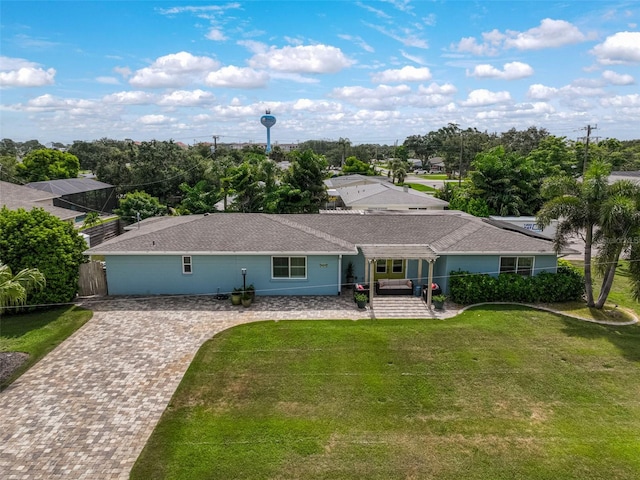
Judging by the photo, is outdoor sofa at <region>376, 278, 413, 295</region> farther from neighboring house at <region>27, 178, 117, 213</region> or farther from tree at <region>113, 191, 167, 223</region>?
neighboring house at <region>27, 178, 117, 213</region>

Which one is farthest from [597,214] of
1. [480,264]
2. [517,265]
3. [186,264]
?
[186,264]

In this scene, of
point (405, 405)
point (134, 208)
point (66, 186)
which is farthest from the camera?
point (66, 186)

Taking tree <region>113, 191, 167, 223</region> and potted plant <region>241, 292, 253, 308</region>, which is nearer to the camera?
potted plant <region>241, 292, 253, 308</region>

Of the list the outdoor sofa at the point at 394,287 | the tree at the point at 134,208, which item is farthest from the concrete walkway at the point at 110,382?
the tree at the point at 134,208

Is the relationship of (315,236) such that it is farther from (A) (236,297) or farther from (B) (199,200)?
(B) (199,200)

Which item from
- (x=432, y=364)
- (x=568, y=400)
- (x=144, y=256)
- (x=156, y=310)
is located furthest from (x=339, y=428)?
(x=144, y=256)

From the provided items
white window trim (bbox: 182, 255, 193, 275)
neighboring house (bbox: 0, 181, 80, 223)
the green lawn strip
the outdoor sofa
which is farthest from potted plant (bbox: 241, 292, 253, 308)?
neighboring house (bbox: 0, 181, 80, 223)
